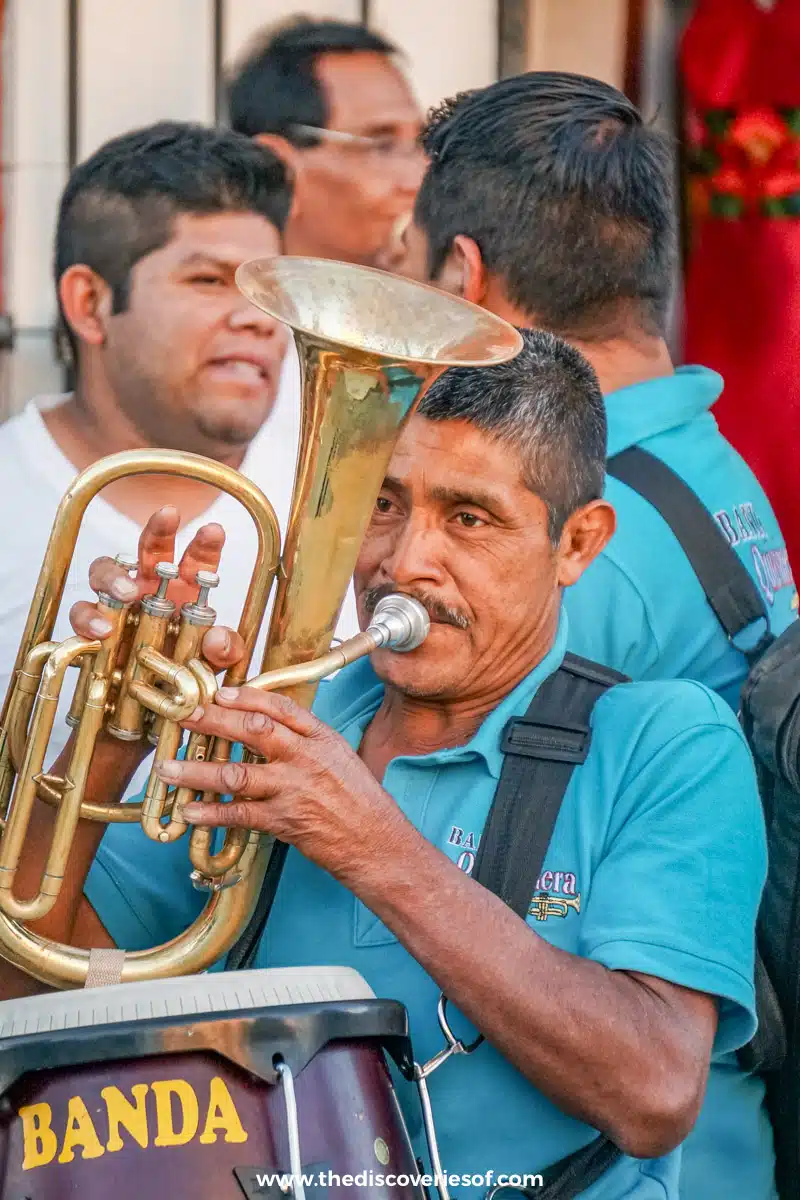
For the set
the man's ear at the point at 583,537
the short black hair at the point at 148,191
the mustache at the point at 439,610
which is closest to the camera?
the mustache at the point at 439,610

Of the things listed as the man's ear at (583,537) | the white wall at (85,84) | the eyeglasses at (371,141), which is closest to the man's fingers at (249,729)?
the man's ear at (583,537)

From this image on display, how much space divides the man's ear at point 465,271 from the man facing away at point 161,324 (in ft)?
2.14

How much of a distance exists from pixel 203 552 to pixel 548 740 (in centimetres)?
49

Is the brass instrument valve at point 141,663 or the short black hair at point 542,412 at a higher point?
the short black hair at point 542,412

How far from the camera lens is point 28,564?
3145 millimetres

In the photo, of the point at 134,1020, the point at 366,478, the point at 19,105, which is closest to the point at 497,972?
the point at 134,1020

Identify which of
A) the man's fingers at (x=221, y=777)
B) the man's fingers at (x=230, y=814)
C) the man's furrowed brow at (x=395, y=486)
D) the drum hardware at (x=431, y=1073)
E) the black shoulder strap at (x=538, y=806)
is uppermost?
the man's furrowed brow at (x=395, y=486)

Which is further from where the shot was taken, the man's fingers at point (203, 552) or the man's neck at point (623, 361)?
the man's neck at point (623, 361)

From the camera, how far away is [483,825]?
2.11 metres

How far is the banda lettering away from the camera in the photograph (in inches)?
68.1

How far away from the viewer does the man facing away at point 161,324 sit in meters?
3.32

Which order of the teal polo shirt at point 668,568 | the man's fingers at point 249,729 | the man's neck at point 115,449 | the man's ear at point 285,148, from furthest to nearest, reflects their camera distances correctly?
the man's ear at point 285,148
the man's neck at point 115,449
the teal polo shirt at point 668,568
the man's fingers at point 249,729

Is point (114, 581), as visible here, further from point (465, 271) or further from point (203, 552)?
point (465, 271)

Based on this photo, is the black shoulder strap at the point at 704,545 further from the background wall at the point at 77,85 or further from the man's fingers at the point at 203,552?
the background wall at the point at 77,85
